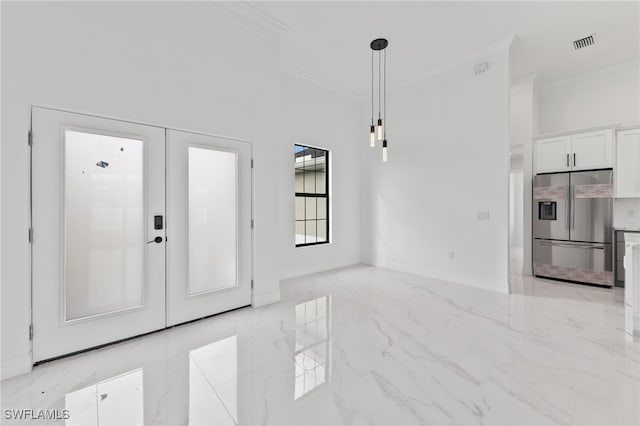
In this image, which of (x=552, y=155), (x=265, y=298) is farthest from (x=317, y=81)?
(x=552, y=155)

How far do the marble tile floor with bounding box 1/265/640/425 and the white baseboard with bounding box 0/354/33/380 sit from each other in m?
0.06

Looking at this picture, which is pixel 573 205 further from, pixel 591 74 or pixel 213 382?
pixel 213 382

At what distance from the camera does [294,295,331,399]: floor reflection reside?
6.78ft

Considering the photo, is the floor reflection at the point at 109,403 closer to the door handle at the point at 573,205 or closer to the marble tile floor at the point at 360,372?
the marble tile floor at the point at 360,372

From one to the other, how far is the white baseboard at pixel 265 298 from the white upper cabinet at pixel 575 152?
4917 millimetres

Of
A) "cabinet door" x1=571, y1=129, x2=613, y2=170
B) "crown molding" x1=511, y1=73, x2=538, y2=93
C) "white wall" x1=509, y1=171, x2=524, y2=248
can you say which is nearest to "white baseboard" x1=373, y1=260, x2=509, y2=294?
"cabinet door" x1=571, y1=129, x2=613, y2=170

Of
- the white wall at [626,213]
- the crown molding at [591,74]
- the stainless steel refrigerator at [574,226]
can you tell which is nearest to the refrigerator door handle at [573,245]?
the stainless steel refrigerator at [574,226]

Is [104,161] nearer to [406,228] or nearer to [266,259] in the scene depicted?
[266,259]

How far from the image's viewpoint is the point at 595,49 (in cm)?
423

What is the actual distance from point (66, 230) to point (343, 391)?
2.57m

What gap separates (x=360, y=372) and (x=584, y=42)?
540 centimetres

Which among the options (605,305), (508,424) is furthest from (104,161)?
(605,305)

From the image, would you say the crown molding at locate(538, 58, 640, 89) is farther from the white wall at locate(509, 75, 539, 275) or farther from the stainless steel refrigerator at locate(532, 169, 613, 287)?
the stainless steel refrigerator at locate(532, 169, 613, 287)

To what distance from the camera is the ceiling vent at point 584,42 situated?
396cm
